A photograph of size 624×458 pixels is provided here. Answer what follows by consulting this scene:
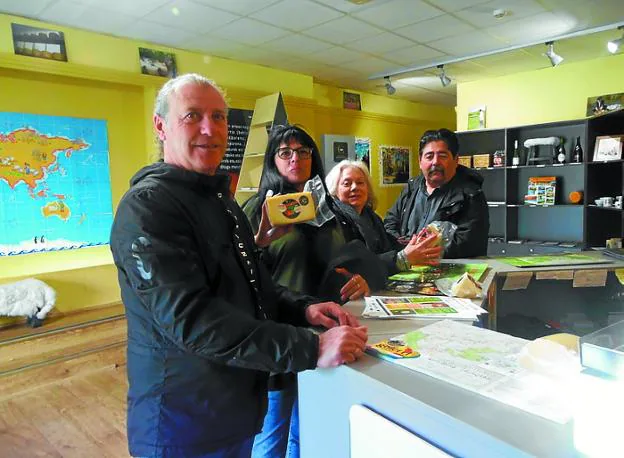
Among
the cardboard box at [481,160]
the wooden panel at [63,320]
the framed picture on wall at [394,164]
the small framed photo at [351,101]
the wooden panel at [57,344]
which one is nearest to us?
the wooden panel at [57,344]

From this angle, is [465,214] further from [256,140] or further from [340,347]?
[256,140]

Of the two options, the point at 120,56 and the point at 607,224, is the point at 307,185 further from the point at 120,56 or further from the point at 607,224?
the point at 607,224

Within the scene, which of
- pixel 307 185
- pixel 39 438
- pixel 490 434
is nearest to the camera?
pixel 490 434

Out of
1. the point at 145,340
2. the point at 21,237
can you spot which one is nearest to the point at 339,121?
the point at 21,237

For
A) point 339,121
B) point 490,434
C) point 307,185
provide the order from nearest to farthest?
point 490,434
point 307,185
point 339,121

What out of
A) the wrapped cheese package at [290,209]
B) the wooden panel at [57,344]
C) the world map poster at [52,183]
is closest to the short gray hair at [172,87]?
the wrapped cheese package at [290,209]

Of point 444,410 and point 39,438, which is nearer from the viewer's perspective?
Answer: point 444,410

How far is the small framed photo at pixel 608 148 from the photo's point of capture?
399 centimetres

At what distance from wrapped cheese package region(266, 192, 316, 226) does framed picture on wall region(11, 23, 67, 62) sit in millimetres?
3439

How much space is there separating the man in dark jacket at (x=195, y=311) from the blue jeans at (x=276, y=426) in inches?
14.8

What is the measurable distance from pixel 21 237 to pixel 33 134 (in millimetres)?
891

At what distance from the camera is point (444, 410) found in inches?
29.0

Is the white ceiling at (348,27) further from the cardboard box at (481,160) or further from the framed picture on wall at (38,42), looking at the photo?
the cardboard box at (481,160)

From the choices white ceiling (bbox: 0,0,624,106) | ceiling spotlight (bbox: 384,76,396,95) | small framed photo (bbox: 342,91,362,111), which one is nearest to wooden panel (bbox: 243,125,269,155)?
white ceiling (bbox: 0,0,624,106)
